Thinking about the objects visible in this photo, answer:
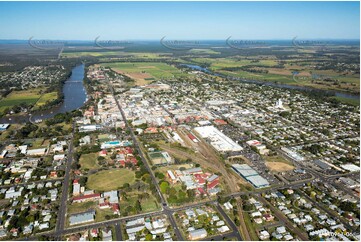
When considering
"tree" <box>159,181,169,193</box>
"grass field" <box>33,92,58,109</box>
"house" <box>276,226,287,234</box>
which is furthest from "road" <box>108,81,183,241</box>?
"grass field" <box>33,92,58,109</box>

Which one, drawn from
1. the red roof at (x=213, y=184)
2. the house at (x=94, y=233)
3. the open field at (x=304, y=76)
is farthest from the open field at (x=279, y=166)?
the open field at (x=304, y=76)

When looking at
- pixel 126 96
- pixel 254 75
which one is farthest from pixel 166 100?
pixel 254 75

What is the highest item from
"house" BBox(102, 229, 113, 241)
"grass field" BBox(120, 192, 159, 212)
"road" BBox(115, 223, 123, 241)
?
"grass field" BBox(120, 192, 159, 212)

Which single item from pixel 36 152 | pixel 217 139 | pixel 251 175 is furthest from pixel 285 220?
pixel 36 152

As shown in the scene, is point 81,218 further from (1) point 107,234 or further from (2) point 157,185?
(2) point 157,185

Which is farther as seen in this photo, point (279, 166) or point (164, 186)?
point (279, 166)

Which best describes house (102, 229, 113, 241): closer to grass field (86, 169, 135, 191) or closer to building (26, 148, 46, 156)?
grass field (86, 169, 135, 191)
